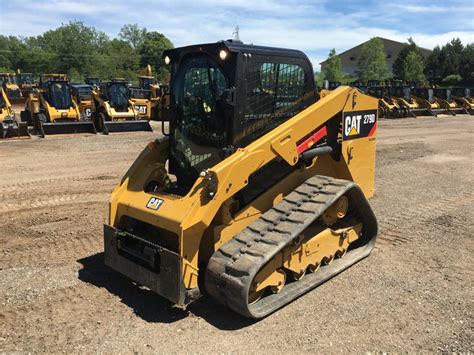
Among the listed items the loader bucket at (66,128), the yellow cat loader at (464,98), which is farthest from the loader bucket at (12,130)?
the yellow cat loader at (464,98)

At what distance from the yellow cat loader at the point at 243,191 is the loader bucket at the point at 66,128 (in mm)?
12681

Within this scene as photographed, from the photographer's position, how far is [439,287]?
14.9ft

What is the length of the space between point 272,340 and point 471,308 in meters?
1.99

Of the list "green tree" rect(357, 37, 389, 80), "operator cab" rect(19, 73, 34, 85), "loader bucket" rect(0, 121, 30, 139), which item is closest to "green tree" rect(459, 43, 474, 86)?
"green tree" rect(357, 37, 389, 80)

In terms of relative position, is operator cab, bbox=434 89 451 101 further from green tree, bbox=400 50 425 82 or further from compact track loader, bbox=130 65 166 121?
green tree, bbox=400 50 425 82

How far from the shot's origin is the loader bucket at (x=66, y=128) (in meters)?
16.1

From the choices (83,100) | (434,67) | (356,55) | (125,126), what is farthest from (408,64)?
(125,126)

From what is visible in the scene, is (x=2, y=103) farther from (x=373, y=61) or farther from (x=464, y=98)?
(x=373, y=61)

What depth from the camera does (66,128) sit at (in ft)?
54.1

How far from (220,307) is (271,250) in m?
0.84

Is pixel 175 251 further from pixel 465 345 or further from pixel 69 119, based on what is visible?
pixel 69 119

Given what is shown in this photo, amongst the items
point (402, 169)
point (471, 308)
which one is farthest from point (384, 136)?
point (471, 308)

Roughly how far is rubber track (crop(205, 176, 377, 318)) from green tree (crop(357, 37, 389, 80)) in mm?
55475

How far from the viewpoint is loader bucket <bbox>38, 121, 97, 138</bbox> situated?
1606cm
